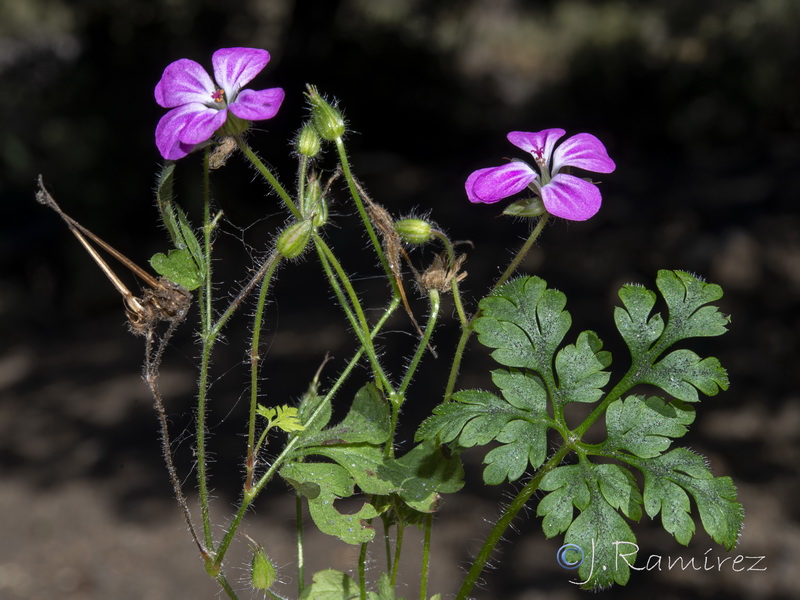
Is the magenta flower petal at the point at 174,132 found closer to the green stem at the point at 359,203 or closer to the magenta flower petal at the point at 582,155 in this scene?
the green stem at the point at 359,203

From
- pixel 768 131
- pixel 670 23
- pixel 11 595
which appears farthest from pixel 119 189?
pixel 670 23

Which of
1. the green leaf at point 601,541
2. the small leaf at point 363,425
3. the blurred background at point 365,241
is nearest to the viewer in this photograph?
the green leaf at point 601,541

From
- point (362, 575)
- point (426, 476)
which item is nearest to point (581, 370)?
point (426, 476)

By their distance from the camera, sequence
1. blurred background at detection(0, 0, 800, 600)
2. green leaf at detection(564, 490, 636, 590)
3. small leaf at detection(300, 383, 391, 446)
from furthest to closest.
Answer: blurred background at detection(0, 0, 800, 600)
small leaf at detection(300, 383, 391, 446)
green leaf at detection(564, 490, 636, 590)

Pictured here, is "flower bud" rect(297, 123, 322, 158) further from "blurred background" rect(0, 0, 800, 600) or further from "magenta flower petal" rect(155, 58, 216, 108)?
"blurred background" rect(0, 0, 800, 600)

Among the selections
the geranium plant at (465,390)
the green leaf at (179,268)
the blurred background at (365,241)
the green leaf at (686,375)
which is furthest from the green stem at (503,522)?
the blurred background at (365,241)

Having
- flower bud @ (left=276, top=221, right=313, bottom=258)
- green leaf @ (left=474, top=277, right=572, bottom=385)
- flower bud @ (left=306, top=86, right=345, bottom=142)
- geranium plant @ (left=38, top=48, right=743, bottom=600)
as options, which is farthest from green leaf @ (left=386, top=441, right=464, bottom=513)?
flower bud @ (left=306, top=86, right=345, bottom=142)
